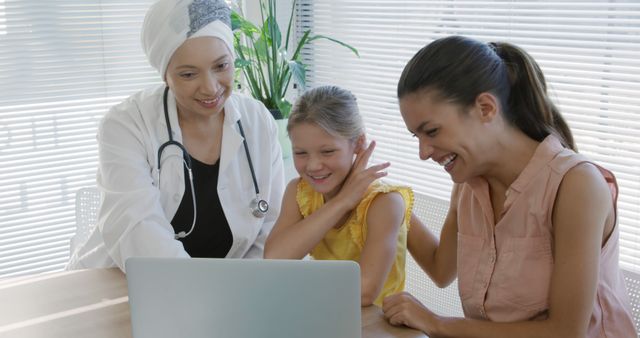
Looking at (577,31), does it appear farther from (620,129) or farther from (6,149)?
(6,149)

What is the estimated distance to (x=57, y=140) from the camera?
3.29 metres

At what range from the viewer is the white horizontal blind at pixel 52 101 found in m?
3.12

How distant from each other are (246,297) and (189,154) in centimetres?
102

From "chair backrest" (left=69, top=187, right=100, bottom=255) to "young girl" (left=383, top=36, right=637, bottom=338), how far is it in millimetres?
1098

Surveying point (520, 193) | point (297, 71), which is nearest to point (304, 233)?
point (520, 193)

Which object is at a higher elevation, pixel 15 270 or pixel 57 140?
pixel 57 140

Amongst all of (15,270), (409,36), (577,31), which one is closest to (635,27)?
(577,31)

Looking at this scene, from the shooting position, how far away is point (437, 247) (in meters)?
1.82

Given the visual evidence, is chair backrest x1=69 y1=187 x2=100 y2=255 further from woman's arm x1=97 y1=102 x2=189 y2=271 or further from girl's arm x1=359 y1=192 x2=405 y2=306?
girl's arm x1=359 y1=192 x2=405 y2=306

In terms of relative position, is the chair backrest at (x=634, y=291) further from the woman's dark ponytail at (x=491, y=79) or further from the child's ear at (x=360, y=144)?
the child's ear at (x=360, y=144)

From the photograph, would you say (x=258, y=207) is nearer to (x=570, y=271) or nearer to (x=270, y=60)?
(x=570, y=271)

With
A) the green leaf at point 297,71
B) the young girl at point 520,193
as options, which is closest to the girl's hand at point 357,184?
the young girl at point 520,193

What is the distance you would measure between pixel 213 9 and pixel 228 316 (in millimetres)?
1166

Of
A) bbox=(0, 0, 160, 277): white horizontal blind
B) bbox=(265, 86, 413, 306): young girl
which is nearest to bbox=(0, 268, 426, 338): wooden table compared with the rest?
bbox=(265, 86, 413, 306): young girl
